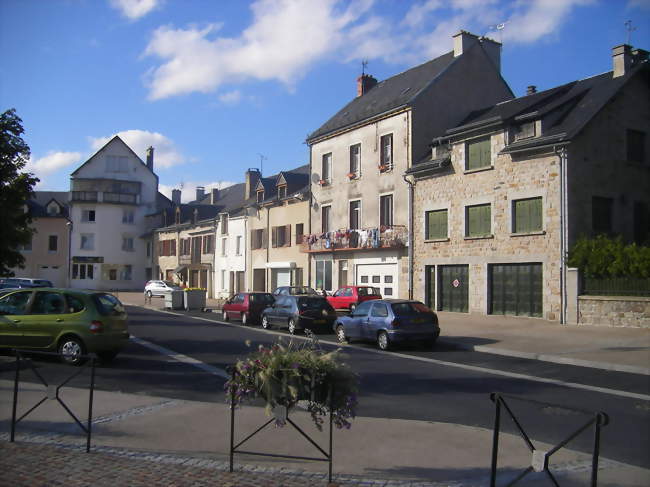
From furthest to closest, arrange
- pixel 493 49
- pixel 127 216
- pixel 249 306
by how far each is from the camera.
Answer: pixel 127 216, pixel 493 49, pixel 249 306

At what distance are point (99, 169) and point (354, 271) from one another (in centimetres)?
3969

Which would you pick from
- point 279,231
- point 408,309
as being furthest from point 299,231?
point 408,309

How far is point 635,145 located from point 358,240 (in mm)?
13574

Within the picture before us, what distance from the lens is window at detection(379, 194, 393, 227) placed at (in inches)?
1228

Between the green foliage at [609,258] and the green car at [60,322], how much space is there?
1561cm

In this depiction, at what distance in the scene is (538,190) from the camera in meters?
23.6

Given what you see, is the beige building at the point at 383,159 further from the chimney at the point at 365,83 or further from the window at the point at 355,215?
the chimney at the point at 365,83

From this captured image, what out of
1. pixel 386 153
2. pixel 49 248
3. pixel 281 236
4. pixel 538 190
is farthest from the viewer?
pixel 49 248

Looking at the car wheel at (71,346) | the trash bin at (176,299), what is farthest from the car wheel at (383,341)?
the trash bin at (176,299)

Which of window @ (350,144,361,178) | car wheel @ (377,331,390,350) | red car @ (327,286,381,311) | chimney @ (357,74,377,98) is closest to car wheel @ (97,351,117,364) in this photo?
car wheel @ (377,331,390,350)

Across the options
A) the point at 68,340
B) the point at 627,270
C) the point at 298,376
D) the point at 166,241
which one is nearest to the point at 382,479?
the point at 298,376

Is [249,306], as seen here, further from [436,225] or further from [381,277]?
[436,225]

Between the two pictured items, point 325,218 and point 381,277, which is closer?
point 381,277

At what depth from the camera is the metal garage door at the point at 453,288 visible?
2692 centimetres
